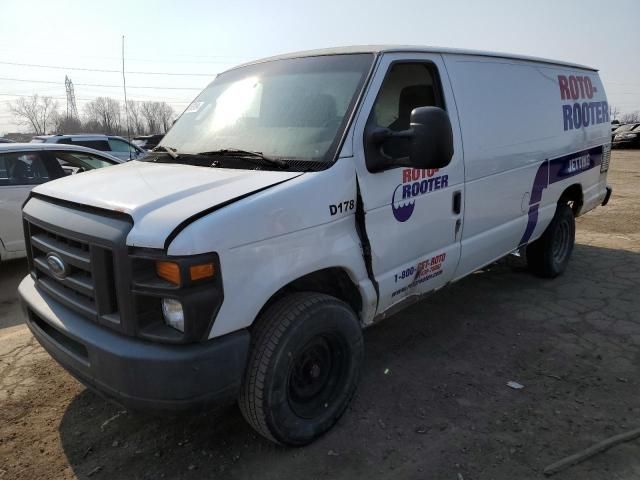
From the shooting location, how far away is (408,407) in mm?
3088

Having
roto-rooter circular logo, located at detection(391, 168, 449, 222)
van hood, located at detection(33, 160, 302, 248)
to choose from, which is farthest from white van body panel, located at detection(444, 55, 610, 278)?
van hood, located at detection(33, 160, 302, 248)

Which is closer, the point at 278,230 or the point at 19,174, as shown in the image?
the point at 278,230

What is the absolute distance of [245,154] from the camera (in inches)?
112

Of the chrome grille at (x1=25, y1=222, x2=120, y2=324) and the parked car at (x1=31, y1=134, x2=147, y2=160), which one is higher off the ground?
the parked car at (x1=31, y1=134, x2=147, y2=160)

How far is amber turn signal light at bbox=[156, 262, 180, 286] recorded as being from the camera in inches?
81.7

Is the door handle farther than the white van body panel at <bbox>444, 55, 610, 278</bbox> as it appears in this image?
No

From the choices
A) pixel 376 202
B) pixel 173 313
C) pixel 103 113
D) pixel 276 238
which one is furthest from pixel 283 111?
pixel 103 113

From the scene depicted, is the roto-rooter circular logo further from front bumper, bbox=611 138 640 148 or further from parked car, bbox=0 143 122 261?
front bumper, bbox=611 138 640 148

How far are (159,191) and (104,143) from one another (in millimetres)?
12163

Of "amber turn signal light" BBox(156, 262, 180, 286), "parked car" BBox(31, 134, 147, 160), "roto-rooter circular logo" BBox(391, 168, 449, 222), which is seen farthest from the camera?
"parked car" BBox(31, 134, 147, 160)

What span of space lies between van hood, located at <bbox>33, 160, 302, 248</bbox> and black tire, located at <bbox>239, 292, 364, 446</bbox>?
2.09ft

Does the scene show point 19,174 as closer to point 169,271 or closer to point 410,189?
point 169,271

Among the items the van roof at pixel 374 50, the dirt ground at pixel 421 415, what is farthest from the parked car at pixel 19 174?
the van roof at pixel 374 50

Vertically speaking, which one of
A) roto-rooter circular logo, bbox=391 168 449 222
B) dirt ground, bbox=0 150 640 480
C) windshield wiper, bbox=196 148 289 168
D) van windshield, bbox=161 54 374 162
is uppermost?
van windshield, bbox=161 54 374 162
